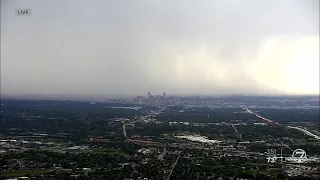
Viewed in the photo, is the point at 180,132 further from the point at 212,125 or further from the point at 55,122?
the point at 55,122

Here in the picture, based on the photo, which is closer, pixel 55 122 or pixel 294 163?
pixel 294 163

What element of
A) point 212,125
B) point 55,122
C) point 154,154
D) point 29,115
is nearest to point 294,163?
point 154,154

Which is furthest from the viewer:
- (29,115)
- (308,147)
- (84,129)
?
(29,115)

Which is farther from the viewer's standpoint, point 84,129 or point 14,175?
point 84,129

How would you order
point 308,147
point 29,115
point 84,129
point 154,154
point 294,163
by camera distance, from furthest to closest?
1. point 29,115
2. point 84,129
3. point 308,147
4. point 154,154
5. point 294,163

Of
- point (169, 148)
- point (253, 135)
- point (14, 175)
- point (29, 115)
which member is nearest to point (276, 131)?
point (253, 135)

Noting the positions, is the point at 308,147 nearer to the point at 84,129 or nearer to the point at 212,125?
the point at 212,125

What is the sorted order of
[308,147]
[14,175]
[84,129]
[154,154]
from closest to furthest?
[14,175] → [154,154] → [308,147] → [84,129]

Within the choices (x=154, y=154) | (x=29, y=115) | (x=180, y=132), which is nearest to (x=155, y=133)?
(x=180, y=132)
